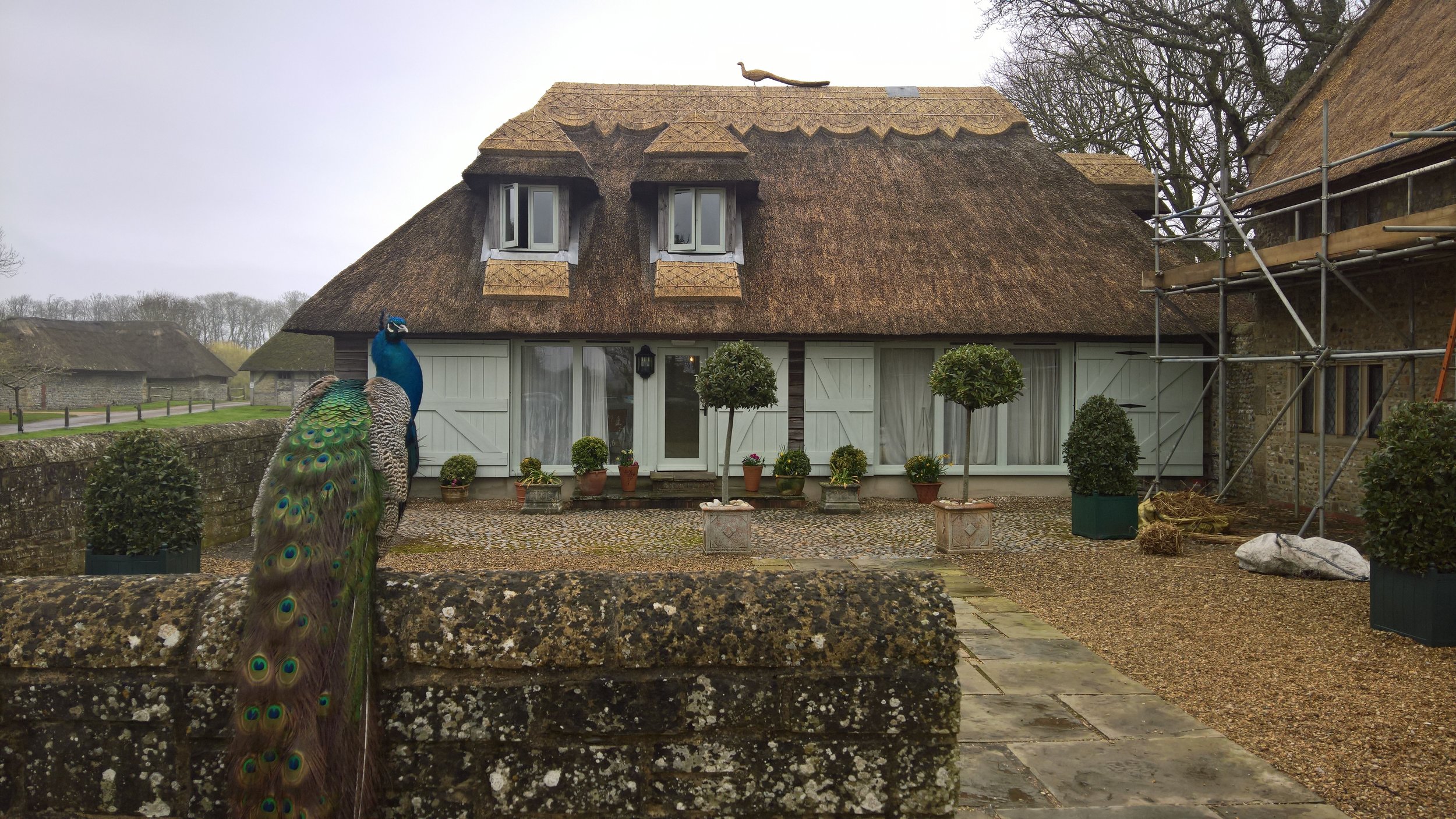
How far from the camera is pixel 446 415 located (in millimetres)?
13320

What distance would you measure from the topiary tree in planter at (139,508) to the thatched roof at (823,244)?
6529mm

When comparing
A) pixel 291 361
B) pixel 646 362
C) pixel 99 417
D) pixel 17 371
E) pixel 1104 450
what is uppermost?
pixel 291 361

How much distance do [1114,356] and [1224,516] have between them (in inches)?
159

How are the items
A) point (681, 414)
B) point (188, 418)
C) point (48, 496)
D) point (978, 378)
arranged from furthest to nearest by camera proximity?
point (188, 418)
point (681, 414)
point (978, 378)
point (48, 496)

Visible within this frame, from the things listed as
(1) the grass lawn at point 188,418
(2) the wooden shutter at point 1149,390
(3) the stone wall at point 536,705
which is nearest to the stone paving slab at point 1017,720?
(3) the stone wall at point 536,705

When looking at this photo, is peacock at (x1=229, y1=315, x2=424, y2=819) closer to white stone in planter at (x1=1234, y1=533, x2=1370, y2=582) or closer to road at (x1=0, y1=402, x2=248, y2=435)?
white stone in planter at (x1=1234, y1=533, x2=1370, y2=582)

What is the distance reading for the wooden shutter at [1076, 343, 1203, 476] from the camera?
13688 millimetres

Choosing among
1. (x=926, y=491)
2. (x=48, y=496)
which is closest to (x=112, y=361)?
(x=48, y=496)

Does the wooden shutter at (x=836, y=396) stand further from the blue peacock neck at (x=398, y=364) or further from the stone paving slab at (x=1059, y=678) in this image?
the blue peacock neck at (x=398, y=364)

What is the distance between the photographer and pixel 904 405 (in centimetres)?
1397

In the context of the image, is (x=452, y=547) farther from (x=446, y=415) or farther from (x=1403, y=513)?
(x=1403, y=513)

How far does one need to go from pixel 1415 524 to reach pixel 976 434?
8285 mm

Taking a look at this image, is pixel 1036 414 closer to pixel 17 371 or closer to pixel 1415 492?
pixel 1415 492

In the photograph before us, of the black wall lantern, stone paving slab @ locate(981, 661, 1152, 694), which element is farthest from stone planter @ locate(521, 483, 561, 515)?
stone paving slab @ locate(981, 661, 1152, 694)
